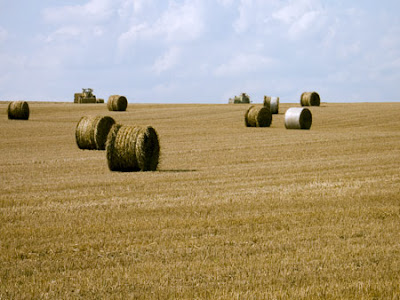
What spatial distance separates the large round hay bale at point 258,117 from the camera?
103 feet

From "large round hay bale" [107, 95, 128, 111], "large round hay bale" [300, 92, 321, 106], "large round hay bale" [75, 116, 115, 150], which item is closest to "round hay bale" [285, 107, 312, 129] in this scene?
"large round hay bale" [75, 116, 115, 150]

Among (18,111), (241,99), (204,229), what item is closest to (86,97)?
(241,99)

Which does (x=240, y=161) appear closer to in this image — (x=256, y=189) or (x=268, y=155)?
(x=268, y=155)

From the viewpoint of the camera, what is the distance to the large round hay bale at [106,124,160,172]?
1495 centimetres

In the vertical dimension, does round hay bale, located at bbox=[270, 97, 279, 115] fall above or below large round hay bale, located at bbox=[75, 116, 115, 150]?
above

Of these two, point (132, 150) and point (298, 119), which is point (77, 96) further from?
point (132, 150)

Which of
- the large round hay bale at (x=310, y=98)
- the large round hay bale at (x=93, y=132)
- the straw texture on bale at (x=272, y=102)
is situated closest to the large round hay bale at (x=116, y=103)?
the straw texture on bale at (x=272, y=102)

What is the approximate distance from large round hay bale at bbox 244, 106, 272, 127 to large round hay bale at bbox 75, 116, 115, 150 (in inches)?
452

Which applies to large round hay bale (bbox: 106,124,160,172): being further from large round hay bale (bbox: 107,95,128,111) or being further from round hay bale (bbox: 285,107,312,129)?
large round hay bale (bbox: 107,95,128,111)

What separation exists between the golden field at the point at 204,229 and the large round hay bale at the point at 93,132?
4716mm

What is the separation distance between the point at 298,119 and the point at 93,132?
1188cm

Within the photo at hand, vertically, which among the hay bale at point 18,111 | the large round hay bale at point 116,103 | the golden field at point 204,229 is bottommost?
the golden field at point 204,229

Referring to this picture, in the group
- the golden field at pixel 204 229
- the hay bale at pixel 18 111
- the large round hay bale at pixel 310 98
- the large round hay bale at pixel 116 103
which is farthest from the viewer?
the large round hay bale at pixel 310 98

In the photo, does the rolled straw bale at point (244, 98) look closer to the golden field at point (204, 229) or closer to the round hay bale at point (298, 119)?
the round hay bale at point (298, 119)
